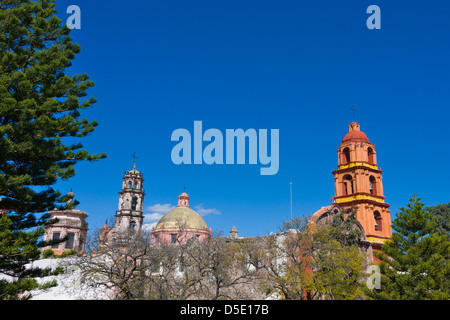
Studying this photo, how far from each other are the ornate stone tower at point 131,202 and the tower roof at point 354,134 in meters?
27.1

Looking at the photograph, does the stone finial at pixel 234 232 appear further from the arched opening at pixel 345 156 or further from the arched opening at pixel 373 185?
the arched opening at pixel 373 185

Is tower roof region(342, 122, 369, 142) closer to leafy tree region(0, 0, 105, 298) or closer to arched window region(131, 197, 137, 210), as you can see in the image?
arched window region(131, 197, 137, 210)

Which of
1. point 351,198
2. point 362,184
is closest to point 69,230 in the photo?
point 351,198

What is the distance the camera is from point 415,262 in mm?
20156

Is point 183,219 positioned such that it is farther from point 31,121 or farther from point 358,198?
point 31,121

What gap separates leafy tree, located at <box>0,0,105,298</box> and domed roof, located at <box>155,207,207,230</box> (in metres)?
37.6

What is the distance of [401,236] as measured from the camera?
21.6 meters

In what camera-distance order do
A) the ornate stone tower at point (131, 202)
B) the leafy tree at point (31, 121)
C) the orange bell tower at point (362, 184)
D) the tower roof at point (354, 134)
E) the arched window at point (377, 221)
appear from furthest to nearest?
the ornate stone tower at point (131, 202)
the tower roof at point (354, 134)
the arched window at point (377, 221)
the orange bell tower at point (362, 184)
the leafy tree at point (31, 121)

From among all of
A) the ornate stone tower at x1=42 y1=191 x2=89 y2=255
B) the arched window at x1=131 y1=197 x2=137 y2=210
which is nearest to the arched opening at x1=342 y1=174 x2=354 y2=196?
the arched window at x1=131 y1=197 x2=137 y2=210

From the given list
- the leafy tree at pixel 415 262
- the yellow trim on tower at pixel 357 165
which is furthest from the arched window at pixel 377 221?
the leafy tree at pixel 415 262

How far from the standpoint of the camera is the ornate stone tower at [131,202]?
157ft

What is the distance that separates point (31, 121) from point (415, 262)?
19.9 meters
